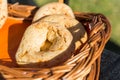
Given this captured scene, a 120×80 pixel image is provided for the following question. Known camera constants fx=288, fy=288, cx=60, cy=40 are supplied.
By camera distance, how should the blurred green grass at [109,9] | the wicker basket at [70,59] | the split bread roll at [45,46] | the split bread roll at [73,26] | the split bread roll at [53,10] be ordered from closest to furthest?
the wicker basket at [70,59] → the split bread roll at [45,46] → the split bread roll at [73,26] → the split bread roll at [53,10] → the blurred green grass at [109,9]

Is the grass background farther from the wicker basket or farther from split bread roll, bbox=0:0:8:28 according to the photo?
split bread roll, bbox=0:0:8:28

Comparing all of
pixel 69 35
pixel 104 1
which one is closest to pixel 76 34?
pixel 69 35

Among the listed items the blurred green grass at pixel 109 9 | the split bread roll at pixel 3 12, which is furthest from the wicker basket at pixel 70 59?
the blurred green grass at pixel 109 9

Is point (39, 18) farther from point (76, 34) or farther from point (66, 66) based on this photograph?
point (66, 66)

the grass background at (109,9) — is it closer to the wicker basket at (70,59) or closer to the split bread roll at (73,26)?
the wicker basket at (70,59)

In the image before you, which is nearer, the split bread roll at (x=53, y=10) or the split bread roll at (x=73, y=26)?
the split bread roll at (x=73, y=26)

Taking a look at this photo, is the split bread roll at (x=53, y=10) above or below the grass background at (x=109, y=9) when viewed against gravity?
above

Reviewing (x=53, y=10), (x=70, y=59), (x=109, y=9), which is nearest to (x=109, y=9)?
(x=109, y=9)

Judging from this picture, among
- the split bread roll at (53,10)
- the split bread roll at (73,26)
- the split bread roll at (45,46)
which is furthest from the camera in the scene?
the split bread roll at (53,10)

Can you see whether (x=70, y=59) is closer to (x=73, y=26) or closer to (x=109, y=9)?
(x=73, y=26)
